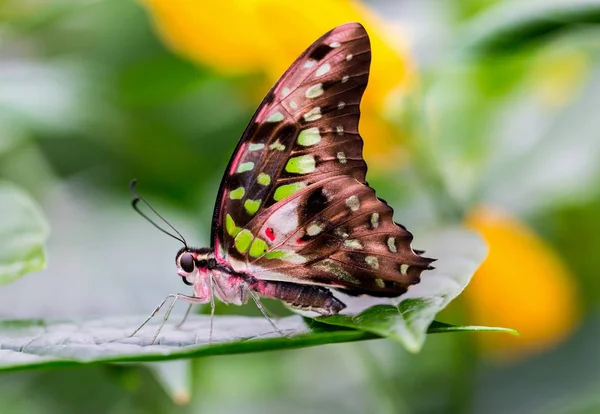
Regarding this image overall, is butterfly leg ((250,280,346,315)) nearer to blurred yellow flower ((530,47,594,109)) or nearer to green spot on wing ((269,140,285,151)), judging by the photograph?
green spot on wing ((269,140,285,151))

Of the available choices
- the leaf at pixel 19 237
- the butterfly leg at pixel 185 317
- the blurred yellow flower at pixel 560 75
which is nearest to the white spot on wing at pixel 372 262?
the butterfly leg at pixel 185 317

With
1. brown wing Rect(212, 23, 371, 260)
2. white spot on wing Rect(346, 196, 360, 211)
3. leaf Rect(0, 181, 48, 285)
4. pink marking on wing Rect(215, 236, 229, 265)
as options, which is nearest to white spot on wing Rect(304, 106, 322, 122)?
brown wing Rect(212, 23, 371, 260)

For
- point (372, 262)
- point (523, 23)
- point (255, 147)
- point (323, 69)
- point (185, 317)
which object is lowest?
point (185, 317)

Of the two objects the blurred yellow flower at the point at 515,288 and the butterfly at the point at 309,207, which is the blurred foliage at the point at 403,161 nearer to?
the blurred yellow flower at the point at 515,288

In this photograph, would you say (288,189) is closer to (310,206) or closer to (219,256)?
(310,206)

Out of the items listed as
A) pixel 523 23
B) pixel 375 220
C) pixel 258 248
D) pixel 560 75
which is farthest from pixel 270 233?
pixel 560 75

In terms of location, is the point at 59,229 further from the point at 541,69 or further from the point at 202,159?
the point at 541,69

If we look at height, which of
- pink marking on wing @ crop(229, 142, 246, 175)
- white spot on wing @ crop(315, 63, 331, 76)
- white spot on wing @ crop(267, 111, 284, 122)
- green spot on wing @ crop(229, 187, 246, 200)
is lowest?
green spot on wing @ crop(229, 187, 246, 200)

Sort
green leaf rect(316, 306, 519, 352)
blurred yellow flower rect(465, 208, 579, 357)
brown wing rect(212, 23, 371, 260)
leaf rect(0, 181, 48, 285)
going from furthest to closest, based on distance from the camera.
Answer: blurred yellow flower rect(465, 208, 579, 357)
brown wing rect(212, 23, 371, 260)
leaf rect(0, 181, 48, 285)
green leaf rect(316, 306, 519, 352)
